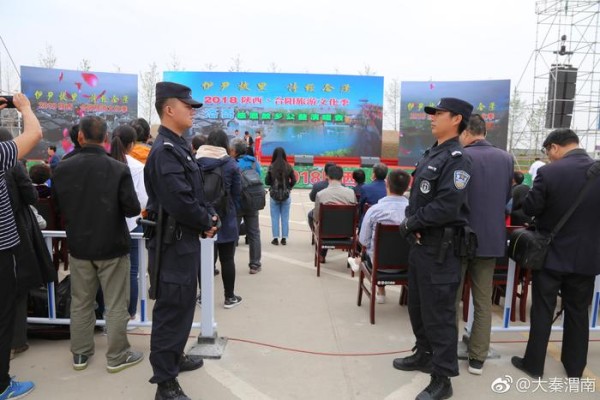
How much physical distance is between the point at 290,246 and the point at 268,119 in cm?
1356

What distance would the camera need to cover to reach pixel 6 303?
2424mm

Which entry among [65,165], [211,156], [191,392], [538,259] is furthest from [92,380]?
[538,259]

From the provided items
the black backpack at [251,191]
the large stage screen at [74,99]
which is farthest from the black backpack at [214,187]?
the large stage screen at [74,99]

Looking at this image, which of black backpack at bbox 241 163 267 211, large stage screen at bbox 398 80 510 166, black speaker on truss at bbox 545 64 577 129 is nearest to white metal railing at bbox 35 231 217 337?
black backpack at bbox 241 163 267 211

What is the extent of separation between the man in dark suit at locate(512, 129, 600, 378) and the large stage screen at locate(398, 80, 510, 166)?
1693cm

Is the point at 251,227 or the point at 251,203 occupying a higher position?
the point at 251,203

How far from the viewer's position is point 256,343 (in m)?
3.36

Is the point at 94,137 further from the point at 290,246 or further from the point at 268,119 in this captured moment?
the point at 268,119

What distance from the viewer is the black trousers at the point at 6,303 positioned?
94.4 inches

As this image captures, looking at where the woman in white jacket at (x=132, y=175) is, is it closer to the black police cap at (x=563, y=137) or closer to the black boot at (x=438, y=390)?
the black boot at (x=438, y=390)

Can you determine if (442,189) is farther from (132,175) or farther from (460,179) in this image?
(132,175)

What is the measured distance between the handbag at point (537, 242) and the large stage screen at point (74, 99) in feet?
63.6

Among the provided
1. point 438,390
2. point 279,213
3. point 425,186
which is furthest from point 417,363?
point 279,213

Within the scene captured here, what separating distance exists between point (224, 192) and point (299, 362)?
1.63m
